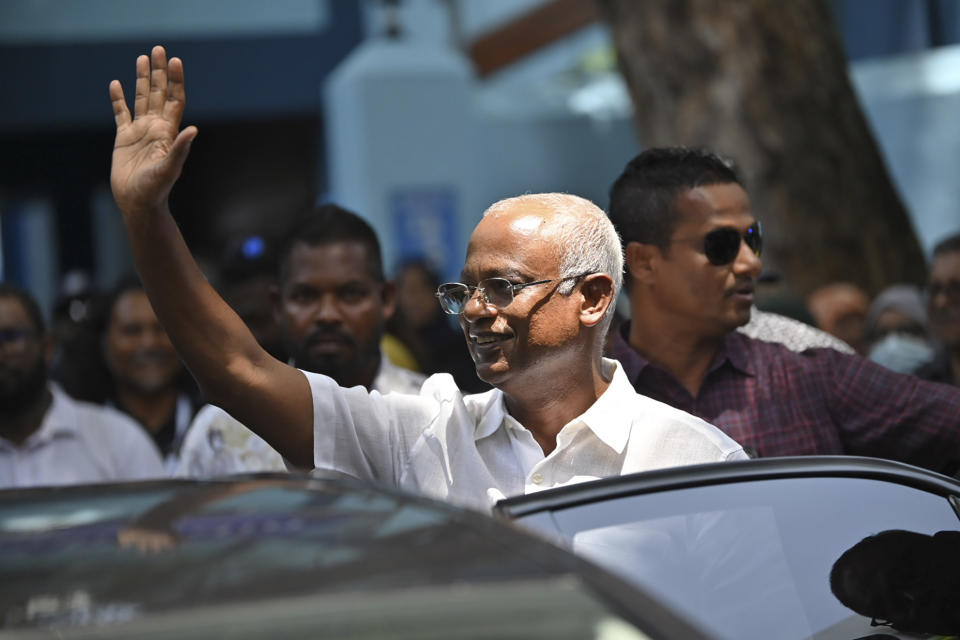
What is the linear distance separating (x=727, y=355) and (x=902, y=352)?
2838 millimetres

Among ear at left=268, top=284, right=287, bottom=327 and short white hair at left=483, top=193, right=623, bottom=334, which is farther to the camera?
ear at left=268, top=284, right=287, bottom=327

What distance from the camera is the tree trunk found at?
30.2 feet

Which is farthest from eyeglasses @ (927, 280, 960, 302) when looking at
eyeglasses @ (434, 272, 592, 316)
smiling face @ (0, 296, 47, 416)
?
smiling face @ (0, 296, 47, 416)


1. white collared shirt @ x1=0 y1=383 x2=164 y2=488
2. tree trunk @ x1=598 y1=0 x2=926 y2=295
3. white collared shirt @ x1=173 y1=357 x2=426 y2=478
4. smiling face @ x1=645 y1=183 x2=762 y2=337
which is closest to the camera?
smiling face @ x1=645 y1=183 x2=762 y2=337

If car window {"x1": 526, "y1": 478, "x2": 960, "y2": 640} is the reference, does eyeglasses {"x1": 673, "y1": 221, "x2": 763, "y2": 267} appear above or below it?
above

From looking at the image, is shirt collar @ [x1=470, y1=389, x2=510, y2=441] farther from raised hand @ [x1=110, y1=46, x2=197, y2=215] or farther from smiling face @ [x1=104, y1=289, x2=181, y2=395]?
smiling face @ [x1=104, y1=289, x2=181, y2=395]

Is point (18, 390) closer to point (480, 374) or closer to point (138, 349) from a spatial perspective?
point (138, 349)

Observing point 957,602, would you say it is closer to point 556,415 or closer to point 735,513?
point 735,513

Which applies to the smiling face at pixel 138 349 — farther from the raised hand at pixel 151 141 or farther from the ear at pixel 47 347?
the raised hand at pixel 151 141

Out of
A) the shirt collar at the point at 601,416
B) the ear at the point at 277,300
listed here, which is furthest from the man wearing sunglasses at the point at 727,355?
the ear at the point at 277,300

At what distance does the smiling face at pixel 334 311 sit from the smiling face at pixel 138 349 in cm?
202

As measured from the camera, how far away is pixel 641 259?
416 cm

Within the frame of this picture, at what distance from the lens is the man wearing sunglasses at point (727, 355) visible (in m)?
3.80

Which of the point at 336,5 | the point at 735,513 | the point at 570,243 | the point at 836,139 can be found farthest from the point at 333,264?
the point at 336,5
